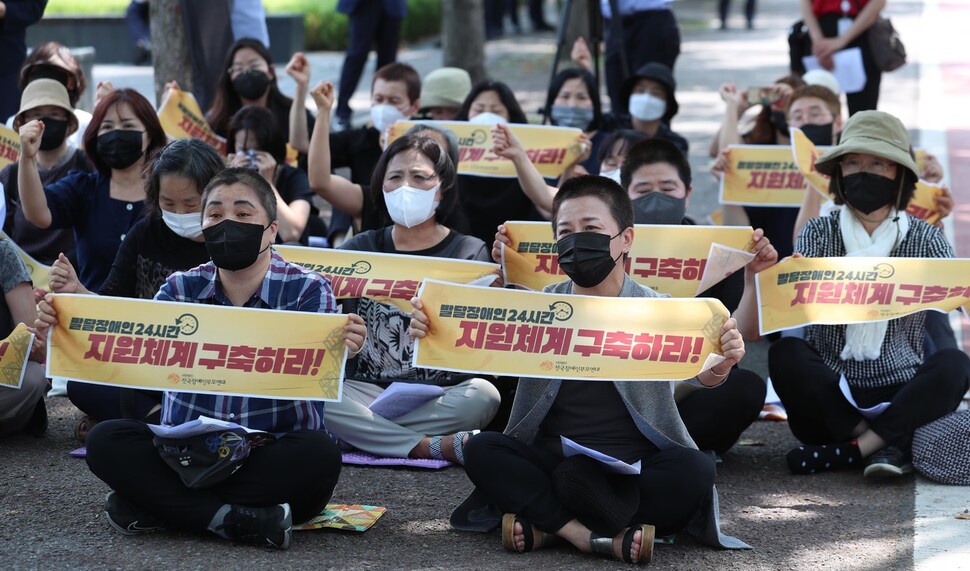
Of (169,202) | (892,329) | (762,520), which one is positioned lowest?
(762,520)

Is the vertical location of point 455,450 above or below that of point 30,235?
below

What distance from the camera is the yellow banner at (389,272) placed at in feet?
19.4

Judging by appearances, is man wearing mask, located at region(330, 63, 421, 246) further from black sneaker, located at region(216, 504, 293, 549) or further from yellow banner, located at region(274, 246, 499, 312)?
black sneaker, located at region(216, 504, 293, 549)

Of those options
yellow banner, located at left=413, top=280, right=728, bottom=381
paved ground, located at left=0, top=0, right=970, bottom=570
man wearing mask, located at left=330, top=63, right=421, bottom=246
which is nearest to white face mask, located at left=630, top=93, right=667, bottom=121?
man wearing mask, located at left=330, top=63, right=421, bottom=246

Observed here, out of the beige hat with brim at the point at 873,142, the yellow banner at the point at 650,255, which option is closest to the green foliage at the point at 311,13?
the yellow banner at the point at 650,255

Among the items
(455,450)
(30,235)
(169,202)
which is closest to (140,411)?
(169,202)

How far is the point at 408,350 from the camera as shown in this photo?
6.04 metres

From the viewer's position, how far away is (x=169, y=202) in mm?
5770

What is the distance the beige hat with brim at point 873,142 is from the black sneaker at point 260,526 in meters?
2.91

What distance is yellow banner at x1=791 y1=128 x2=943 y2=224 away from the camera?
6898 millimetres

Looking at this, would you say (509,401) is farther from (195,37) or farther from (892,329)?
(195,37)

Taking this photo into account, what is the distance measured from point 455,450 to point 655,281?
1219 millimetres

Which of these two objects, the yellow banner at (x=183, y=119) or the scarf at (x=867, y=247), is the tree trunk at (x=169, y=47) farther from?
the scarf at (x=867, y=247)

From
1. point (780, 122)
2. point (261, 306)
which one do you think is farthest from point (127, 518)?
point (780, 122)
